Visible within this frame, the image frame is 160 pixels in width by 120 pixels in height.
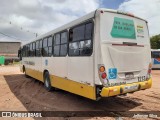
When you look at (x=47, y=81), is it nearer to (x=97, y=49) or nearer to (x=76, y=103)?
(x=76, y=103)

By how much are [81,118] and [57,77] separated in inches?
130

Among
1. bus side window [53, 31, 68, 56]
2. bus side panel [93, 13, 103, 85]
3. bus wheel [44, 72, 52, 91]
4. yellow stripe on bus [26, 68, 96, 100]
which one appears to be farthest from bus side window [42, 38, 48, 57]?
bus side panel [93, 13, 103, 85]

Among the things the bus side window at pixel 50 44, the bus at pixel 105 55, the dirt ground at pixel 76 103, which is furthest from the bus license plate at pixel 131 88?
the bus side window at pixel 50 44

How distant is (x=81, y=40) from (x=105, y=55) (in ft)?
3.91

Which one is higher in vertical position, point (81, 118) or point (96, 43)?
point (96, 43)

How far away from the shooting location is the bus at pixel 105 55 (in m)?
6.52

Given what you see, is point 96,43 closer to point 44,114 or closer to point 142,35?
point 142,35

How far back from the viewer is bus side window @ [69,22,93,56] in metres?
6.89

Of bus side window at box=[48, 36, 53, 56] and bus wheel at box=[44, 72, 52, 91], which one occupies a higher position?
bus side window at box=[48, 36, 53, 56]

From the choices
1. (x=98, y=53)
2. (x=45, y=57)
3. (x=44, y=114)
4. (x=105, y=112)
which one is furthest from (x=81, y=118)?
(x=45, y=57)

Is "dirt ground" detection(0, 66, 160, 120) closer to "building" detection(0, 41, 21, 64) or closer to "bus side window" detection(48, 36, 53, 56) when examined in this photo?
"bus side window" detection(48, 36, 53, 56)

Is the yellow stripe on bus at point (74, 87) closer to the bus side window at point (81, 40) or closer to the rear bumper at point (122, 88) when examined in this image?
the rear bumper at point (122, 88)

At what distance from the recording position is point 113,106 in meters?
7.91

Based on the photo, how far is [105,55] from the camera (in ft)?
21.5
